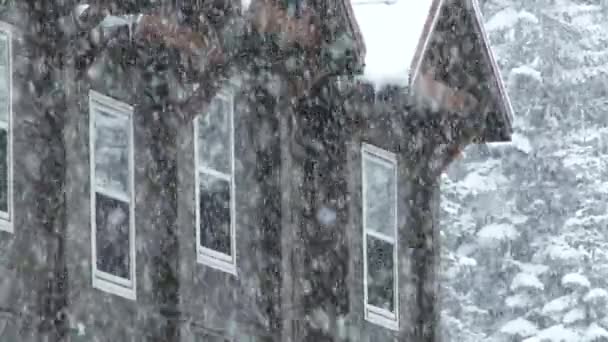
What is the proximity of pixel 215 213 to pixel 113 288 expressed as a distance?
76.0 inches

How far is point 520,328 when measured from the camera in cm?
4341

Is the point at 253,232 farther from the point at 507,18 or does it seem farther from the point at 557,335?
the point at 507,18

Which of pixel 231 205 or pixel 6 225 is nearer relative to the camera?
pixel 6 225

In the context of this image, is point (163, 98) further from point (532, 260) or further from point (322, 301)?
point (532, 260)

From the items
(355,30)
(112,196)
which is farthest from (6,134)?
(355,30)

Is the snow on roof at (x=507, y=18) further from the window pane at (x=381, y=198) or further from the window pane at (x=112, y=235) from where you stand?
the window pane at (x=112, y=235)

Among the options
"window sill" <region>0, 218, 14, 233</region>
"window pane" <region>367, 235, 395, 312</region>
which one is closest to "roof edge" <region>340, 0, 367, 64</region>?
"window pane" <region>367, 235, 395, 312</region>

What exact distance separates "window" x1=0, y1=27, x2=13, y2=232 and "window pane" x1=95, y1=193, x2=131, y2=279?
1357 millimetres

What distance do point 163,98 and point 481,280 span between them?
29.9 metres

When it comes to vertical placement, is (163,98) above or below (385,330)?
above

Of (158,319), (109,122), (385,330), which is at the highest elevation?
(109,122)

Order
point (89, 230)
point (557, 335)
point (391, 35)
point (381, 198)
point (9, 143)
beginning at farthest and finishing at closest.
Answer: point (557, 335) → point (381, 198) → point (391, 35) → point (89, 230) → point (9, 143)

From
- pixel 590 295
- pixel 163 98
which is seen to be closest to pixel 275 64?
pixel 163 98

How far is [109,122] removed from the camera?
15.3 metres
